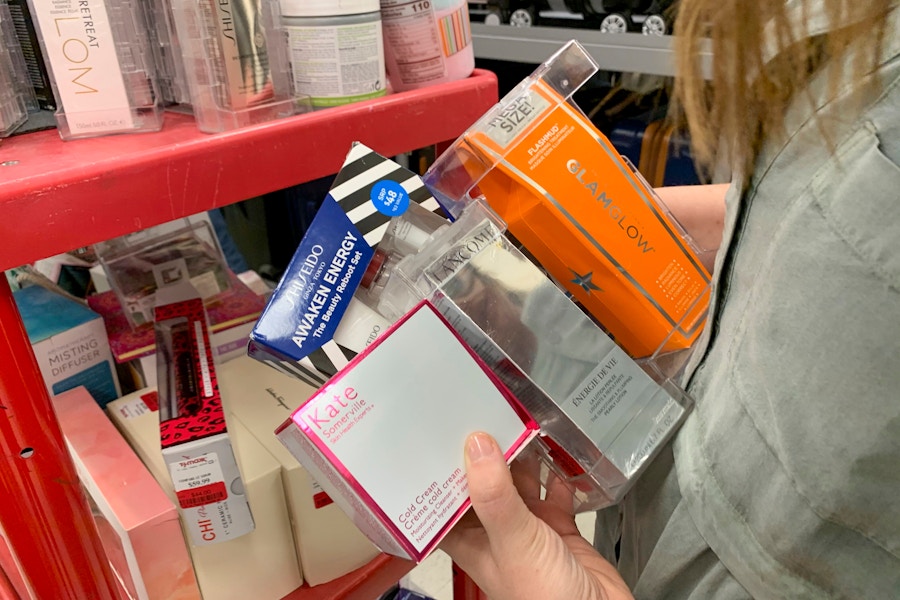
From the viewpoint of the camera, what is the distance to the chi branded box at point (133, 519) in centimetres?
51

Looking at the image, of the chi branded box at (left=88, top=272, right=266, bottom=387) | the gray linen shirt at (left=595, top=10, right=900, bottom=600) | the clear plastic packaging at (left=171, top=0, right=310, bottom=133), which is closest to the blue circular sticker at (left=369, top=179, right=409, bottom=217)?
the clear plastic packaging at (left=171, top=0, right=310, bottom=133)

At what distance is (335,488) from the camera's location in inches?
17.4

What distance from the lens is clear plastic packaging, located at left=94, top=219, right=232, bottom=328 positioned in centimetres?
70

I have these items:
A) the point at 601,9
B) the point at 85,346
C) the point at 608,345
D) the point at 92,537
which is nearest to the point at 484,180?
the point at 608,345

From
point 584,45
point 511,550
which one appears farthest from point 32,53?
point 584,45

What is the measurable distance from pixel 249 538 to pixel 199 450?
12 cm

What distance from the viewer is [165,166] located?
Answer: 0.41 m

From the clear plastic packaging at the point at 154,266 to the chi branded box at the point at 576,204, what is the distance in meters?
0.39

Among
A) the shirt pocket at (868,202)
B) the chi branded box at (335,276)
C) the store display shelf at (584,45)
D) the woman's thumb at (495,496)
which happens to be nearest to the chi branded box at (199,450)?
the chi branded box at (335,276)

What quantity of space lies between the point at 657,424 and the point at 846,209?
201 millimetres

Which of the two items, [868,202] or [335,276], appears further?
[335,276]

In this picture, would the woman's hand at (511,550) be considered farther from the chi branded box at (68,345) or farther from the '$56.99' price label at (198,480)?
the chi branded box at (68,345)

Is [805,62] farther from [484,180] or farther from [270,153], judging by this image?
[270,153]

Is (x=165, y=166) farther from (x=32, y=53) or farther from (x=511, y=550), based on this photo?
(x=511, y=550)
